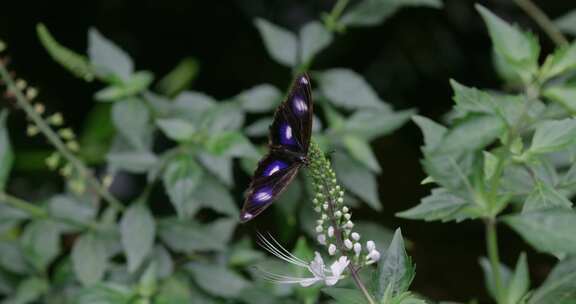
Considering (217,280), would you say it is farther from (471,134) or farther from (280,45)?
(471,134)

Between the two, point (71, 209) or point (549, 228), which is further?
point (71, 209)

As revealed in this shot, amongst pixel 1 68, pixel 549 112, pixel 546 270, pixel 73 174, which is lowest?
pixel 546 270

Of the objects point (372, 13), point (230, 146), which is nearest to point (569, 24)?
point (372, 13)

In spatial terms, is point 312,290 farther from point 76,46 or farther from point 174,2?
point 76,46

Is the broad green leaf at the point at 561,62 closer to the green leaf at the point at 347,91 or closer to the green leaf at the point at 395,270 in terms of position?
the green leaf at the point at 395,270

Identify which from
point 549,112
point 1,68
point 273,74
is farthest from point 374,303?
point 273,74

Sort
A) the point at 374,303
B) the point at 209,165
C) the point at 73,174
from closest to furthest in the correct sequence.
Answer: the point at 374,303, the point at 209,165, the point at 73,174

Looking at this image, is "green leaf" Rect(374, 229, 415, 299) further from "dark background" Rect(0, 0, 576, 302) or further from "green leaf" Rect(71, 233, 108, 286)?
"dark background" Rect(0, 0, 576, 302)
